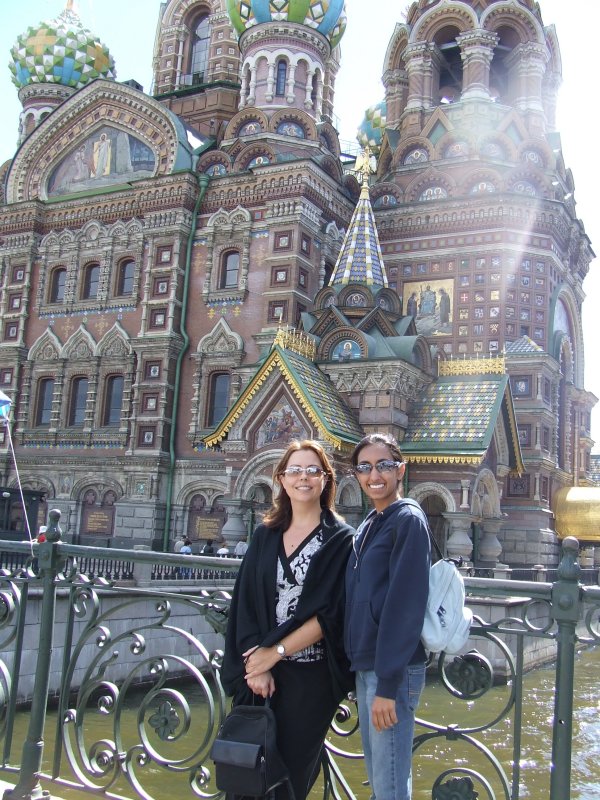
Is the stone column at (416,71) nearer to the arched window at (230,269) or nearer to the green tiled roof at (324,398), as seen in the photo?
the arched window at (230,269)

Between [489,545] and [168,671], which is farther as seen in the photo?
[489,545]

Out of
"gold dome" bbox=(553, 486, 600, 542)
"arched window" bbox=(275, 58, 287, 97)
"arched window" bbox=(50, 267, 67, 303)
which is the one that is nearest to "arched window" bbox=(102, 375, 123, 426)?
"arched window" bbox=(50, 267, 67, 303)

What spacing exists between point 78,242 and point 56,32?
9.96 metres

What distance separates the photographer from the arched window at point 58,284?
2464cm

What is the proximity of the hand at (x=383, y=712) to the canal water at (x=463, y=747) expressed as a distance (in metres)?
2.56

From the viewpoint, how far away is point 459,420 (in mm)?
15844

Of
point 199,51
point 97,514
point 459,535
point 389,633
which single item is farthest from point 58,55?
point 389,633

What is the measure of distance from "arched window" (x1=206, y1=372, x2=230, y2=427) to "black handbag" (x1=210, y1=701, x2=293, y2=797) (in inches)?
736

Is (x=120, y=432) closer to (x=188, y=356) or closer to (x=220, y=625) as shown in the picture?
(x=188, y=356)

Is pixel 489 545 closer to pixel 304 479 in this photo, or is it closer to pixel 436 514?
pixel 436 514

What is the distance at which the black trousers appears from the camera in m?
Result: 3.13

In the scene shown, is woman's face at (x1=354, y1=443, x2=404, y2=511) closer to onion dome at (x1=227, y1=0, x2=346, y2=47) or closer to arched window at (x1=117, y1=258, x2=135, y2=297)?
arched window at (x1=117, y1=258, x2=135, y2=297)

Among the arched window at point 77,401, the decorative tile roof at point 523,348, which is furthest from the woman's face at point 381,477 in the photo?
the arched window at point 77,401

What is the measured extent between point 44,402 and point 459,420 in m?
13.5
